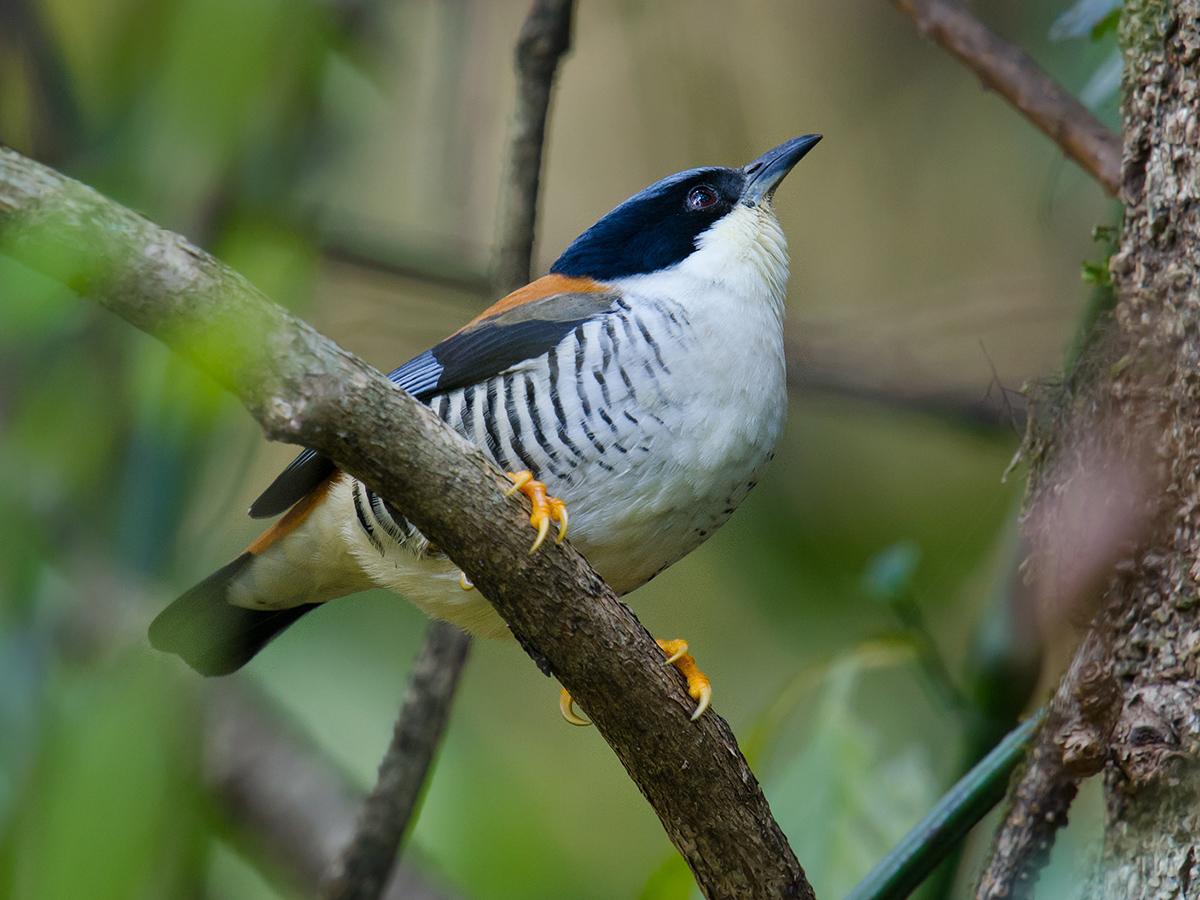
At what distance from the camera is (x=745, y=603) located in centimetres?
482

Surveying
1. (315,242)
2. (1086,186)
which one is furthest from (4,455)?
(1086,186)

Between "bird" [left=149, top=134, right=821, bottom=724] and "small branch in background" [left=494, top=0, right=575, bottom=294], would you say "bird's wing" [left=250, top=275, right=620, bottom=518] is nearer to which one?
"bird" [left=149, top=134, right=821, bottom=724]

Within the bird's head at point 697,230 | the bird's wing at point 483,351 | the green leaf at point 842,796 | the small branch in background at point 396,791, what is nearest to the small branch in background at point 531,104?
the bird's head at point 697,230

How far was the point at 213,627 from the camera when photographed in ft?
9.25

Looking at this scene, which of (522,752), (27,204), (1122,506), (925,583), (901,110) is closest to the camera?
(27,204)

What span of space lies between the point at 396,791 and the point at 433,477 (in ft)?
5.28

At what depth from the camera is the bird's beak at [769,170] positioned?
311 centimetres

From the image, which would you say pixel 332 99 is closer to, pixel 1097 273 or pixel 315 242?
pixel 315 242

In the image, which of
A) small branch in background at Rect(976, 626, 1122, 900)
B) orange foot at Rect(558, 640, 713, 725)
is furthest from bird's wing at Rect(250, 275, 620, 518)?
small branch in background at Rect(976, 626, 1122, 900)

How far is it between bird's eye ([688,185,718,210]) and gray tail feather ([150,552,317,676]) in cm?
138

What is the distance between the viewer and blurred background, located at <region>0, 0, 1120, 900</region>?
2.57 m

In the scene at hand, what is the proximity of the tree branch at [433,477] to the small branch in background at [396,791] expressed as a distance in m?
1.18

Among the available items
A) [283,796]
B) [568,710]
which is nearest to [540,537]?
[568,710]

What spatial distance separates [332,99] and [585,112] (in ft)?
6.95
